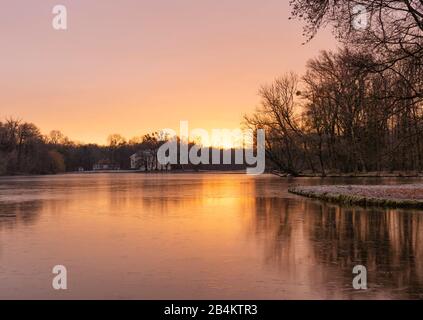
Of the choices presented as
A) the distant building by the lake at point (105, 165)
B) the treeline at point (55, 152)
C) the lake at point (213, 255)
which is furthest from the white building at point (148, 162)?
the lake at point (213, 255)

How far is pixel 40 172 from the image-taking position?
432 ft

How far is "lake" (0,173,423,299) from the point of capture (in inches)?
295

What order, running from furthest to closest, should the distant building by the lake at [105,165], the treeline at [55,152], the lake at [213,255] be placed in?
the distant building by the lake at [105,165] → the treeline at [55,152] → the lake at [213,255]

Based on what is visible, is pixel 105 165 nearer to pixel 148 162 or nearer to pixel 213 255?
pixel 148 162

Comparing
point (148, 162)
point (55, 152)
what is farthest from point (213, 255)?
point (148, 162)

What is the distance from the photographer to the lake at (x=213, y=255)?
7.49m

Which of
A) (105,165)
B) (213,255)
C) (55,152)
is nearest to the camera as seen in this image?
(213,255)

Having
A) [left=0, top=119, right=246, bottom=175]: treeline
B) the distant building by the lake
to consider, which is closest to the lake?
[left=0, top=119, right=246, bottom=175]: treeline

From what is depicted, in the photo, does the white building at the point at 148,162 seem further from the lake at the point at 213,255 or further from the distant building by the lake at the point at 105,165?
the lake at the point at 213,255

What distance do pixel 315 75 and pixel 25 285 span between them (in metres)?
65.4

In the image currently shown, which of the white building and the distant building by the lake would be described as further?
the distant building by the lake

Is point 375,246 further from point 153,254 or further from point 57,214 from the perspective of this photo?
point 57,214

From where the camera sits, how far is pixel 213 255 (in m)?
10.5

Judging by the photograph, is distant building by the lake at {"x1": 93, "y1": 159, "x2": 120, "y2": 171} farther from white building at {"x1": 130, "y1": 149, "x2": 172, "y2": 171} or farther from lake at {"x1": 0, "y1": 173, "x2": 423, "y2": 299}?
lake at {"x1": 0, "y1": 173, "x2": 423, "y2": 299}
